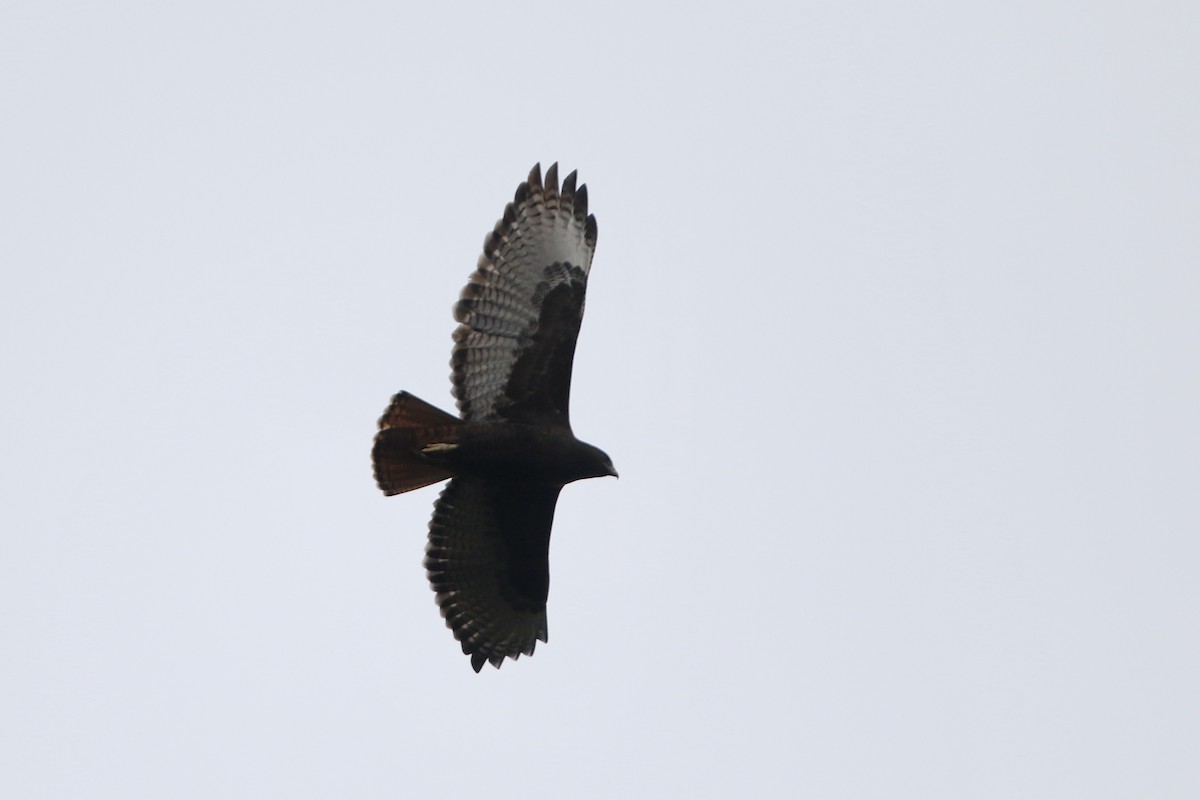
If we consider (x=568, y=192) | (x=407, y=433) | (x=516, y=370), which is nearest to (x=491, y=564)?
(x=407, y=433)

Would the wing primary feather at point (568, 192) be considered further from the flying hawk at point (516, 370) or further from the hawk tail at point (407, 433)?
the hawk tail at point (407, 433)

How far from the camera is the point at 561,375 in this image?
542 inches

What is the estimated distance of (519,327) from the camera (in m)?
13.7

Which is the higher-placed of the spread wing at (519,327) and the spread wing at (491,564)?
the spread wing at (519,327)

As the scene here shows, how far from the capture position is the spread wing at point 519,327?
13688 mm

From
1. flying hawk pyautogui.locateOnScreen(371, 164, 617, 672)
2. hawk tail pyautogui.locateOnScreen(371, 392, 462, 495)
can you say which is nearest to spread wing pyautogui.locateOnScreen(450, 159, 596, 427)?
flying hawk pyautogui.locateOnScreen(371, 164, 617, 672)

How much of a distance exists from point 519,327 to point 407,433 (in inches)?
44.9

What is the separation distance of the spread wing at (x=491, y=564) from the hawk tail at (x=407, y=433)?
2.24 ft

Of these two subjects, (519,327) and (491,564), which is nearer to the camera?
(519,327)

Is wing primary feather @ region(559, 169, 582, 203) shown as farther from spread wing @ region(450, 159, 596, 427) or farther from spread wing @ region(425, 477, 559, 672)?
spread wing @ region(425, 477, 559, 672)

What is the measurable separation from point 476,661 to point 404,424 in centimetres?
234

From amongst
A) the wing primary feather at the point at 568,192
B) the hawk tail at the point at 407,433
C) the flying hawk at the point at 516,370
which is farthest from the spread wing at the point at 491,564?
the wing primary feather at the point at 568,192

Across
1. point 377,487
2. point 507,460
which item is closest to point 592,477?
point 507,460

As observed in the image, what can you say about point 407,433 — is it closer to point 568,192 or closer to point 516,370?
point 516,370
